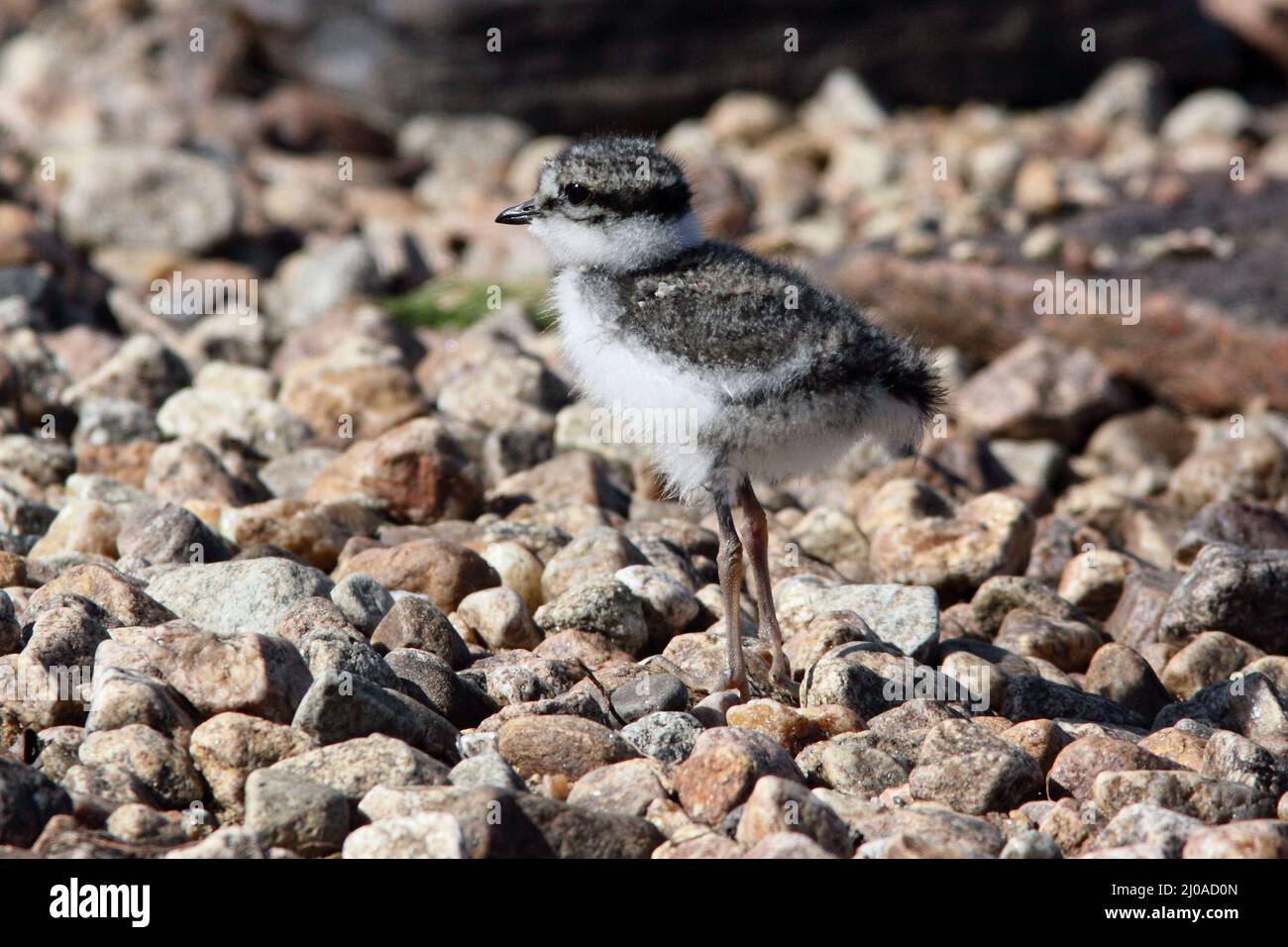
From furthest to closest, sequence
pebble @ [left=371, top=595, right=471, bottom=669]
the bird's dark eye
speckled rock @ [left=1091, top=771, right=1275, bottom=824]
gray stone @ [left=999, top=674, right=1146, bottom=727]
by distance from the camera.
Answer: the bird's dark eye → gray stone @ [left=999, top=674, right=1146, bottom=727] → pebble @ [left=371, top=595, right=471, bottom=669] → speckled rock @ [left=1091, top=771, right=1275, bottom=824]

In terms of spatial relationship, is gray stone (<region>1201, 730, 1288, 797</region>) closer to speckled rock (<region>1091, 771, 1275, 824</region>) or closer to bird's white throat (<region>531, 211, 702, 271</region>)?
speckled rock (<region>1091, 771, 1275, 824</region>)

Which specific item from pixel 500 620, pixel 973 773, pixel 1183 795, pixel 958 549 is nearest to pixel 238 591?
pixel 500 620

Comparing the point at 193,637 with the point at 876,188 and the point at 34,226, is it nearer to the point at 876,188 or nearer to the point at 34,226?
the point at 34,226

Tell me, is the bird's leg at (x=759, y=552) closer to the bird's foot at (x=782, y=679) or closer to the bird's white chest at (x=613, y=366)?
the bird's foot at (x=782, y=679)

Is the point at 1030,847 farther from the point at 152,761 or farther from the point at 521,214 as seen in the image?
the point at 521,214

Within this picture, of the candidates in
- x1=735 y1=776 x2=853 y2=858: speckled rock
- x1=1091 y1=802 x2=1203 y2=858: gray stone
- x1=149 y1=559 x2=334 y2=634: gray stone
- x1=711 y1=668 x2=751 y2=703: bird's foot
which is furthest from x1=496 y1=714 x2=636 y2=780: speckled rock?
x1=1091 y1=802 x2=1203 y2=858: gray stone

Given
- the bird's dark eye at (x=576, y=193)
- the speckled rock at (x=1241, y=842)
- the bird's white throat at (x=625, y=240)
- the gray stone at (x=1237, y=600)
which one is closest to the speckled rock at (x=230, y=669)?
the bird's white throat at (x=625, y=240)

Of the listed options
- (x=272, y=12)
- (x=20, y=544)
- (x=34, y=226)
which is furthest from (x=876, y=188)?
(x=20, y=544)

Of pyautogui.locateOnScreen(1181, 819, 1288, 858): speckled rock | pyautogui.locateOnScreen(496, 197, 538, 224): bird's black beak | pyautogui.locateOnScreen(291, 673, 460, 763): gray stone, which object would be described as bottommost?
pyautogui.locateOnScreen(1181, 819, 1288, 858): speckled rock
